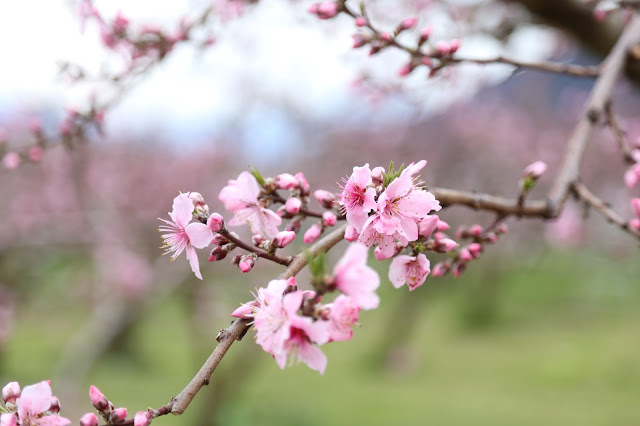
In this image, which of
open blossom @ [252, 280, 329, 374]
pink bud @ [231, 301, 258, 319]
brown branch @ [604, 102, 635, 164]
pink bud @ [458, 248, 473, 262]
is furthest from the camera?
brown branch @ [604, 102, 635, 164]

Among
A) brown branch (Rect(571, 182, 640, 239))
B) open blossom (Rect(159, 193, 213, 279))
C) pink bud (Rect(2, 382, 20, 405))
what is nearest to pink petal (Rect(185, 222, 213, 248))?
open blossom (Rect(159, 193, 213, 279))

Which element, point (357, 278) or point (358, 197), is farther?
point (358, 197)

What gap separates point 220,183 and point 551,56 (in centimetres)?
573

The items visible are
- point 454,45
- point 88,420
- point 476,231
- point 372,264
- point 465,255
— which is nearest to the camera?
point 88,420

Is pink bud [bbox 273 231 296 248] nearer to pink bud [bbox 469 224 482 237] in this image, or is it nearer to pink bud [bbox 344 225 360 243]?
pink bud [bbox 344 225 360 243]

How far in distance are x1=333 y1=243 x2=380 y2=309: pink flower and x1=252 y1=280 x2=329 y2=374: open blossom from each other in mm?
64

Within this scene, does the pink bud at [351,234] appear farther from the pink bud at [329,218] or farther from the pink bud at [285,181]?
the pink bud at [285,181]

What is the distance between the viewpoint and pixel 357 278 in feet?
3.04

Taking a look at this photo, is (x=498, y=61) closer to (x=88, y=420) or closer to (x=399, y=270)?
(x=399, y=270)

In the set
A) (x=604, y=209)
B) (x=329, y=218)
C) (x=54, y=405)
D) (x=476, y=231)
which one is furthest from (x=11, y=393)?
(x=604, y=209)

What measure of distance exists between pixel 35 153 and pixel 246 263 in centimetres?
152

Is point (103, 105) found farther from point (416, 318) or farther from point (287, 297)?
point (416, 318)

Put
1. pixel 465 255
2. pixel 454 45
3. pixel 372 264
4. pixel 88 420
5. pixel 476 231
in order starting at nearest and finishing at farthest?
1. pixel 88 420
2. pixel 465 255
3. pixel 476 231
4. pixel 454 45
5. pixel 372 264

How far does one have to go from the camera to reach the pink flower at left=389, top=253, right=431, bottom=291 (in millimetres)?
1138
